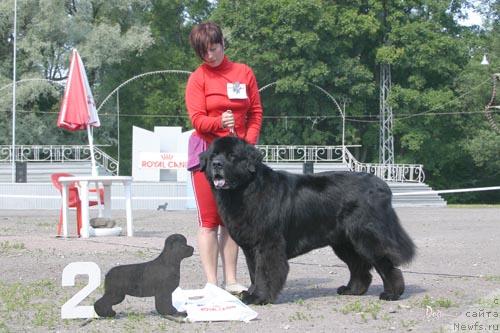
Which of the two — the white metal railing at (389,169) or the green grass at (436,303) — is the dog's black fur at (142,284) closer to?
the green grass at (436,303)

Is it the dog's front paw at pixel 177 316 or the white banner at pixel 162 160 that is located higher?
the white banner at pixel 162 160

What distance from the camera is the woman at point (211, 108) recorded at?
6027mm

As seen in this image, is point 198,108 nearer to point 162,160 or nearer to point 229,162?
point 229,162

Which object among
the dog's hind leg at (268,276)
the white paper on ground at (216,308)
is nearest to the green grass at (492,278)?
the dog's hind leg at (268,276)

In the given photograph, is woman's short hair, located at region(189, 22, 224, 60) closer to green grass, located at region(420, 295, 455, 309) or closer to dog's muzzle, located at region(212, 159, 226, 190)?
dog's muzzle, located at region(212, 159, 226, 190)

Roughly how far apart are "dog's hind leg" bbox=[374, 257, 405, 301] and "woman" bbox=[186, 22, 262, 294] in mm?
1058

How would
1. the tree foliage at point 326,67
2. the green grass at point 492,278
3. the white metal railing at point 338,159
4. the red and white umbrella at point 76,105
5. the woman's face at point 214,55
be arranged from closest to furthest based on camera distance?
the woman's face at point 214,55 < the green grass at point 492,278 < the red and white umbrella at point 76,105 < the white metal railing at point 338,159 < the tree foliage at point 326,67

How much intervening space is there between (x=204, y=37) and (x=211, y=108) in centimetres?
53

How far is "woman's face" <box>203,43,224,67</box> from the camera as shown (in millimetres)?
6012

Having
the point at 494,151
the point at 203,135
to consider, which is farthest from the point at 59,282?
the point at 494,151

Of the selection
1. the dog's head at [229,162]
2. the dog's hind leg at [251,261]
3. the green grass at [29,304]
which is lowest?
the green grass at [29,304]

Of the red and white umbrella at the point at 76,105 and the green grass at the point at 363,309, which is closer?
the green grass at the point at 363,309

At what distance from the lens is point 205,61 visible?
20.1ft

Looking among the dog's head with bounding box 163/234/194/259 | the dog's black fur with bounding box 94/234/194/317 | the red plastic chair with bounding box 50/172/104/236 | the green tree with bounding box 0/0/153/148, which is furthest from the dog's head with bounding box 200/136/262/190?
the green tree with bounding box 0/0/153/148
